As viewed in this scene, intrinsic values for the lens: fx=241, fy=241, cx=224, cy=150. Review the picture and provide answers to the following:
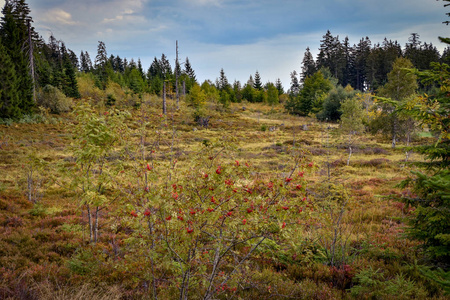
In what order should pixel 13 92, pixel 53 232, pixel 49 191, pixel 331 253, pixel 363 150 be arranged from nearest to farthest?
pixel 331 253 < pixel 53 232 < pixel 49 191 < pixel 363 150 < pixel 13 92

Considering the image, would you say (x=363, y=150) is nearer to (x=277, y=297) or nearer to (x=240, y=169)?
(x=277, y=297)

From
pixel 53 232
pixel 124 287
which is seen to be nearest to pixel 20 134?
pixel 53 232

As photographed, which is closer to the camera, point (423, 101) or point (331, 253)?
point (423, 101)

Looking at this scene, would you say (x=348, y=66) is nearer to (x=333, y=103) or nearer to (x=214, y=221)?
(x=333, y=103)

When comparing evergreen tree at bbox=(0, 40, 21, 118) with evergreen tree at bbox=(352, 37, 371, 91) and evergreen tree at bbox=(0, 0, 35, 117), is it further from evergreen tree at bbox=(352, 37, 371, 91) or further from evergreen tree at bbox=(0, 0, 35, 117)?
evergreen tree at bbox=(352, 37, 371, 91)

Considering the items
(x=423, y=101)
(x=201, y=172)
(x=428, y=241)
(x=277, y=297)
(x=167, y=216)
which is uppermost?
(x=423, y=101)

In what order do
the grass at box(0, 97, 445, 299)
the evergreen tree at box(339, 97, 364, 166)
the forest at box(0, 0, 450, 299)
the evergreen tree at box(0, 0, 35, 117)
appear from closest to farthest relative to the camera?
the forest at box(0, 0, 450, 299) < the grass at box(0, 97, 445, 299) < the evergreen tree at box(339, 97, 364, 166) < the evergreen tree at box(0, 0, 35, 117)

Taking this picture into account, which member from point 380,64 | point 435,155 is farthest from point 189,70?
point 435,155

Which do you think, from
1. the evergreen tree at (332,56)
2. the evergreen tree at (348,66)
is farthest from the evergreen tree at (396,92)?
the evergreen tree at (348,66)

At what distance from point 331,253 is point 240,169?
14.0 feet

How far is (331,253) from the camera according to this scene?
19.0 ft

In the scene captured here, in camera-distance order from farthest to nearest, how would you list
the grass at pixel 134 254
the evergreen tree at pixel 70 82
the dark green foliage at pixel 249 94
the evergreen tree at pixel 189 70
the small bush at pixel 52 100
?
the evergreen tree at pixel 189 70, the dark green foliage at pixel 249 94, the evergreen tree at pixel 70 82, the small bush at pixel 52 100, the grass at pixel 134 254

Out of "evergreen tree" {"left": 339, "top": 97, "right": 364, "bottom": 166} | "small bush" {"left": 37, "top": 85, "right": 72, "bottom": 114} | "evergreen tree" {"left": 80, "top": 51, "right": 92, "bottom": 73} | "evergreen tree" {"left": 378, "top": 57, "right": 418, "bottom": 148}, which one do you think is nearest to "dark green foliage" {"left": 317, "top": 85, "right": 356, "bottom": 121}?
"evergreen tree" {"left": 378, "top": 57, "right": 418, "bottom": 148}

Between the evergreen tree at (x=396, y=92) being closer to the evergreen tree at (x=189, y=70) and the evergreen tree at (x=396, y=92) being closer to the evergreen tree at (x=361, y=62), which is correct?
the evergreen tree at (x=361, y=62)
